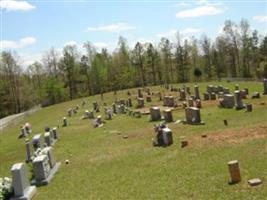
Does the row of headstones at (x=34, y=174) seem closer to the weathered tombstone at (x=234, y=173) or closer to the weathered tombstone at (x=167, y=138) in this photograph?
the weathered tombstone at (x=167, y=138)

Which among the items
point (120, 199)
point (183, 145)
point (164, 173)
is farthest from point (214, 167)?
point (183, 145)

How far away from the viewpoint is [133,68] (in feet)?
355

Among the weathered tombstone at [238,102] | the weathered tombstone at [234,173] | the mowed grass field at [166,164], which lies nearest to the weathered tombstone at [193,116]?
the mowed grass field at [166,164]

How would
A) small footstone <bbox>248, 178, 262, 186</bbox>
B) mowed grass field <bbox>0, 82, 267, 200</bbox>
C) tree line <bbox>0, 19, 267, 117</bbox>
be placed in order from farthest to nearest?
tree line <bbox>0, 19, 267, 117</bbox>, mowed grass field <bbox>0, 82, 267, 200</bbox>, small footstone <bbox>248, 178, 262, 186</bbox>

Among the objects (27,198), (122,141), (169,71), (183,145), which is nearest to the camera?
(27,198)

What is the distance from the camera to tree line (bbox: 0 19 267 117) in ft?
335

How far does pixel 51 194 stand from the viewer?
16.1 metres

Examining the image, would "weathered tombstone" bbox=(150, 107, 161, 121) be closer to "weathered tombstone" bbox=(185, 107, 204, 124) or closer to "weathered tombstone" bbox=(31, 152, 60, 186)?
"weathered tombstone" bbox=(185, 107, 204, 124)

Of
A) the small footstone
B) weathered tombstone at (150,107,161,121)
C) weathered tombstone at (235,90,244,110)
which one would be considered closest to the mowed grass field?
the small footstone

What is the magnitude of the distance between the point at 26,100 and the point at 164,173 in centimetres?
8471

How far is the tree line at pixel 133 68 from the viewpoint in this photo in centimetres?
10212

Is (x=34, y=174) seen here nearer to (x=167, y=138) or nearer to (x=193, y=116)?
(x=167, y=138)

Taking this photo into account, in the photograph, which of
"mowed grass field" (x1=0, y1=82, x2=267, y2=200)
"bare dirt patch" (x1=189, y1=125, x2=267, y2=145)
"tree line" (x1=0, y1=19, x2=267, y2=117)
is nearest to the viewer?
"mowed grass field" (x1=0, y1=82, x2=267, y2=200)

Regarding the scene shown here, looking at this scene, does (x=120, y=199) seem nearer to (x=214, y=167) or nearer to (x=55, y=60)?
(x=214, y=167)
